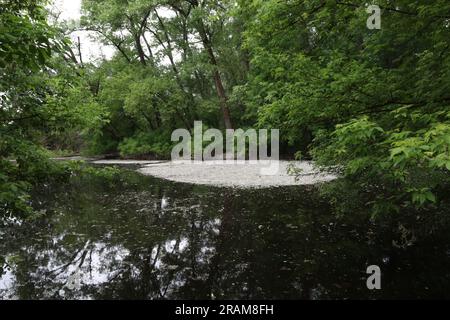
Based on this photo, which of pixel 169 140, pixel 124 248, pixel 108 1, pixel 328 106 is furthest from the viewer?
pixel 169 140

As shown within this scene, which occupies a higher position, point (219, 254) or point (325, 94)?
point (325, 94)

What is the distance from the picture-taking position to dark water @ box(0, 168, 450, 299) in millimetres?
5379

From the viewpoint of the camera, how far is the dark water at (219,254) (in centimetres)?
538

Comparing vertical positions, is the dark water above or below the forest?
below

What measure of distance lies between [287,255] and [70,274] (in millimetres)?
3821

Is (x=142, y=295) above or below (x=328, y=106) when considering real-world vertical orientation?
below

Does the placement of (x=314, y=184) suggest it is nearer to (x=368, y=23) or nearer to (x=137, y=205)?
(x=137, y=205)

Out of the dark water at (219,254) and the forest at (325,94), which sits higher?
the forest at (325,94)

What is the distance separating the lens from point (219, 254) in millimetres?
6918

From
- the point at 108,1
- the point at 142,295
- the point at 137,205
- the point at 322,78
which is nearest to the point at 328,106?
the point at 322,78

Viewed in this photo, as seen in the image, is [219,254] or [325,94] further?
[219,254]

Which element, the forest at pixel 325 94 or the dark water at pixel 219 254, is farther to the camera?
the dark water at pixel 219 254

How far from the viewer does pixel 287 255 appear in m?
6.57

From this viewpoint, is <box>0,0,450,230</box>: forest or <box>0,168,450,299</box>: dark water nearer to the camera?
<box>0,0,450,230</box>: forest
